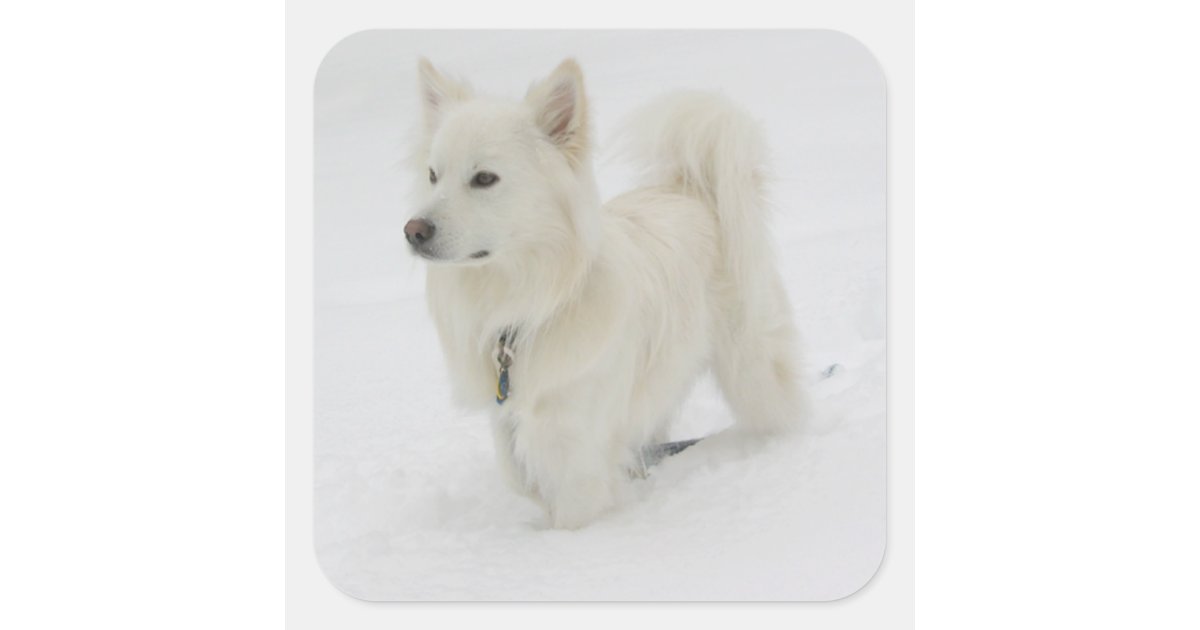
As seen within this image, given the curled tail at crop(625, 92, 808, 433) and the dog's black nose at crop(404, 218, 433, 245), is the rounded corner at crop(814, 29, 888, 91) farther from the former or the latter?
the dog's black nose at crop(404, 218, 433, 245)

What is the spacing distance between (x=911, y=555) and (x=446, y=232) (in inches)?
61.2

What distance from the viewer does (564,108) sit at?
251cm

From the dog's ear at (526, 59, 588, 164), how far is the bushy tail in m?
0.41

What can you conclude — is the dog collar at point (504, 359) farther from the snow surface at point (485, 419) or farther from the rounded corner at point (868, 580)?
the rounded corner at point (868, 580)

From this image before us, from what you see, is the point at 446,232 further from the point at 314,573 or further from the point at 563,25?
the point at 314,573

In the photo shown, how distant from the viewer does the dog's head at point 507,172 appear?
242 centimetres

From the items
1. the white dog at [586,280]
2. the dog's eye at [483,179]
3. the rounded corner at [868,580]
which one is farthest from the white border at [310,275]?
the dog's eye at [483,179]

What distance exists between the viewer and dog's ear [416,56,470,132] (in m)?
2.62

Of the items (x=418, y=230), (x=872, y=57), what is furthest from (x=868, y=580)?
(x=418, y=230)

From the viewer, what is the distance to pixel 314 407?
2820 millimetres

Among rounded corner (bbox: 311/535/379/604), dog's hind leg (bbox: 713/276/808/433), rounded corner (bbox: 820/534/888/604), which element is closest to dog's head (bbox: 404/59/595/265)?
dog's hind leg (bbox: 713/276/808/433)

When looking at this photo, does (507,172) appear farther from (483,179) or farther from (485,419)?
(485,419)

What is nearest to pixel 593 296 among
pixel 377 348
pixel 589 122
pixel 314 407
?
pixel 589 122


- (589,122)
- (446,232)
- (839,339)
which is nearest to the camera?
(446,232)
